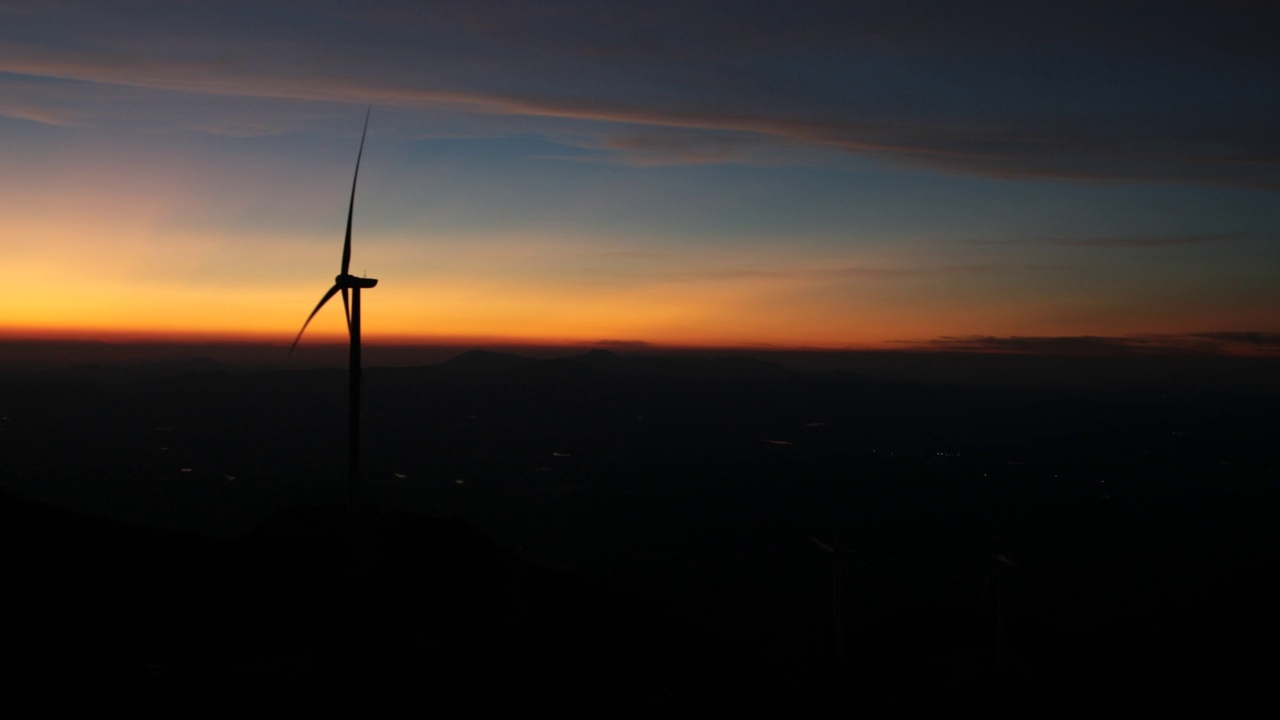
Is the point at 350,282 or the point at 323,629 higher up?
the point at 350,282

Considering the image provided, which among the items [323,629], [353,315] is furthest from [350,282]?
[323,629]

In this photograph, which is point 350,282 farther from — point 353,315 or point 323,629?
point 323,629

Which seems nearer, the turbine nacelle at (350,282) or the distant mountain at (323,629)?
the distant mountain at (323,629)

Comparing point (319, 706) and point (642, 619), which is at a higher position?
point (319, 706)

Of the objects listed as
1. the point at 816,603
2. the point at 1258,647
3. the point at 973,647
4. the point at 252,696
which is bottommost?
the point at 816,603

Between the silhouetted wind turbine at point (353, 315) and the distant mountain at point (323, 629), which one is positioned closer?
the distant mountain at point (323, 629)

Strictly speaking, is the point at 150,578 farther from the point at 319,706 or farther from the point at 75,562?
the point at 319,706

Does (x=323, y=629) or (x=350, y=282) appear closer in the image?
(x=323, y=629)

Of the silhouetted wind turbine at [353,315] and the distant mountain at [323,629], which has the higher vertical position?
the silhouetted wind turbine at [353,315]

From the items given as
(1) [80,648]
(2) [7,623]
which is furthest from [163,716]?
(2) [7,623]

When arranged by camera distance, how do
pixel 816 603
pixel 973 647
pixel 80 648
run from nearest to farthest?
1. pixel 80 648
2. pixel 973 647
3. pixel 816 603

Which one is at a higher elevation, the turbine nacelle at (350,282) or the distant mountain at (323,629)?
the turbine nacelle at (350,282)
